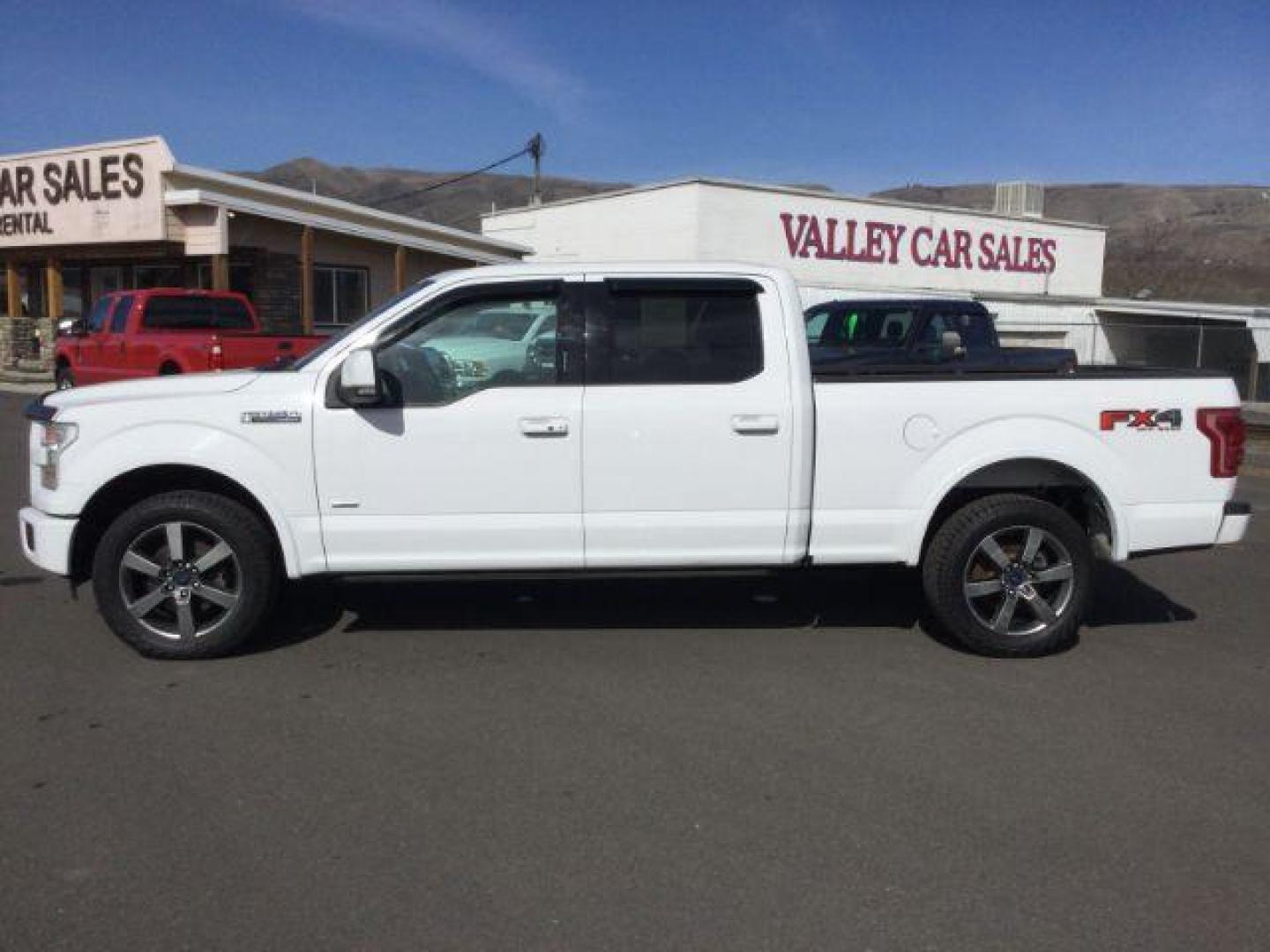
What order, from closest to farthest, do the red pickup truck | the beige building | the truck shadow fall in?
the truck shadow
the red pickup truck
the beige building

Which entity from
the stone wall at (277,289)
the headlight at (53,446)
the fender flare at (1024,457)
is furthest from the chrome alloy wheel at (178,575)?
the stone wall at (277,289)

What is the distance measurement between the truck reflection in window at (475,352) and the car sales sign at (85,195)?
20.3 m

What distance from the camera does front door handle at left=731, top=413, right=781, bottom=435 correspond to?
17.7 feet

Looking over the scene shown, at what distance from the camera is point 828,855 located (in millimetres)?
3629

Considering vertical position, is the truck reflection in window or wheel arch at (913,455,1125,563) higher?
the truck reflection in window

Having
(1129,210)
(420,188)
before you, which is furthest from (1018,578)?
(420,188)

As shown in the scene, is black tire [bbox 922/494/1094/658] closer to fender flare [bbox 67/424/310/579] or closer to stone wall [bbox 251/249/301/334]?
fender flare [bbox 67/424/310/579]

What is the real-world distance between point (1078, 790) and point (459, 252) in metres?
24.6

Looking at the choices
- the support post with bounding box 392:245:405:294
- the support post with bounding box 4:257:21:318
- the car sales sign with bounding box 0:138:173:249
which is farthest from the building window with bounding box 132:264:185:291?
the support post with bounding box 392:245:405:294

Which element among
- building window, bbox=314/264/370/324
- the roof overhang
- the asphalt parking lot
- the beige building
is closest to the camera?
the asphalt parking lot

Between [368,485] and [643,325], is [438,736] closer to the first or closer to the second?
[368,485]

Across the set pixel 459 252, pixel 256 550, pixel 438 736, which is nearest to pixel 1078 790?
pixel 438 736

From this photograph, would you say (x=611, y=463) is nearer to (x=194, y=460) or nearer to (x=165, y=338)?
(x=194, y=460)

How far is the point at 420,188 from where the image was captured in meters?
160
